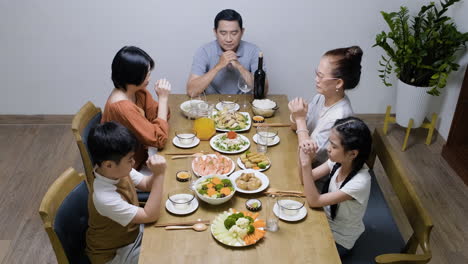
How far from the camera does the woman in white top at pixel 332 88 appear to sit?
2125mm

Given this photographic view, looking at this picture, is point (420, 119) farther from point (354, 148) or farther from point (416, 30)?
point (354, 148)

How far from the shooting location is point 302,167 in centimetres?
180

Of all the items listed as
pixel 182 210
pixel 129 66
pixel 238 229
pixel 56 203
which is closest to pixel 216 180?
pixel 182 210

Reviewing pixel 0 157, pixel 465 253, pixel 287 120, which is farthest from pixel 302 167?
pixel 0 157

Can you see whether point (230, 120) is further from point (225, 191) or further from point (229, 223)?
point (229, 223)

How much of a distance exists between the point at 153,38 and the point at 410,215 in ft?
8.65

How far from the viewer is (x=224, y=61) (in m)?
2.75

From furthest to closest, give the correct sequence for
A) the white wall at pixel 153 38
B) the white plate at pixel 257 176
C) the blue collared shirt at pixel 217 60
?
the white wall at pixel 153 38
the blue collared shirt at pixel 217 60
the white plate at pixel 257 176

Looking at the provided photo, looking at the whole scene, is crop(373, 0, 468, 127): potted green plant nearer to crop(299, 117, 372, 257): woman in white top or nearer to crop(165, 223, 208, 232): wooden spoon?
crop(299, 117, 372, 257): woman in white top

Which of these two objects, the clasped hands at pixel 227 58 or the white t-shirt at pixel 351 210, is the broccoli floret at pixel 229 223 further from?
the clasped hands at pixel 227 58

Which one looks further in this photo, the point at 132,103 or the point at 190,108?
the point at 190,108

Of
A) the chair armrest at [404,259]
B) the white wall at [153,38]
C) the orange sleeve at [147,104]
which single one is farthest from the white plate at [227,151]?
the white wall at [153,38]

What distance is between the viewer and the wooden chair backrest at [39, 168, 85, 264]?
5.26 feet

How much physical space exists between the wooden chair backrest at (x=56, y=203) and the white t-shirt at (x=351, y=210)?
1168mm
